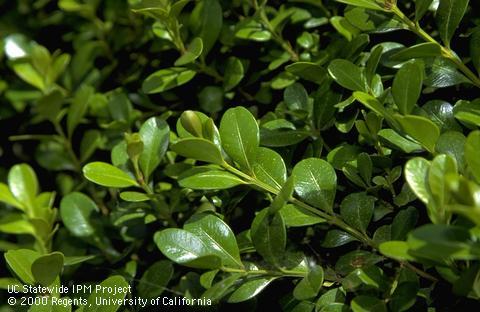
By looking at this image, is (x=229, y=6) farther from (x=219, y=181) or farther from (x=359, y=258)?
(x=359, y=258)

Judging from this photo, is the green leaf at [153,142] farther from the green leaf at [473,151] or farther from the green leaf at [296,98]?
the green leaf at [473,151]

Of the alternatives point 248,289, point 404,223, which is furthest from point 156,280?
point 404,223

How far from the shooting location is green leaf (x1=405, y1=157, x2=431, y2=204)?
2.55 ft

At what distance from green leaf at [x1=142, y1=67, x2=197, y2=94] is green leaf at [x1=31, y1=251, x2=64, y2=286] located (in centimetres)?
42

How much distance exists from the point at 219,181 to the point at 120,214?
36 centimetres

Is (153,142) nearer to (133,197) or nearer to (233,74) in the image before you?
(133,197)

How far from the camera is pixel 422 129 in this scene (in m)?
0.84

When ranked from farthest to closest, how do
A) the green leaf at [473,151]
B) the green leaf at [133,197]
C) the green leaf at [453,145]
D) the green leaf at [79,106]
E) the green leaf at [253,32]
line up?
the green leaf at [79,106], the green leaf at [253,32], the green leaf at [133,197], the green leaf at [453,145], the green leaf at [473,151]

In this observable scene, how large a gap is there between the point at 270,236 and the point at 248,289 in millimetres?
89

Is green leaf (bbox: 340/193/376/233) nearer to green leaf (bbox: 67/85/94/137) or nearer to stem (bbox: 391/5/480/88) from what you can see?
stem (bbox: 391/5/480/88)

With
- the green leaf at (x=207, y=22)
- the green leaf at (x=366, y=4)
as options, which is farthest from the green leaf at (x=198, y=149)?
the green leaf at (x=207, y=22)

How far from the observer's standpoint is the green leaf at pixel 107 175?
3.67ft

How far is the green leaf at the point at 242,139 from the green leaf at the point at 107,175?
0.24m

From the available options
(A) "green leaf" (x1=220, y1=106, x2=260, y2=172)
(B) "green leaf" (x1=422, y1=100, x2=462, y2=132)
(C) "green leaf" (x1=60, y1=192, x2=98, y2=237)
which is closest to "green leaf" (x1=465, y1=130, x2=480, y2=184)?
(B) "green leaf" (x1=422, y1=100, x2=462, y2=132)
